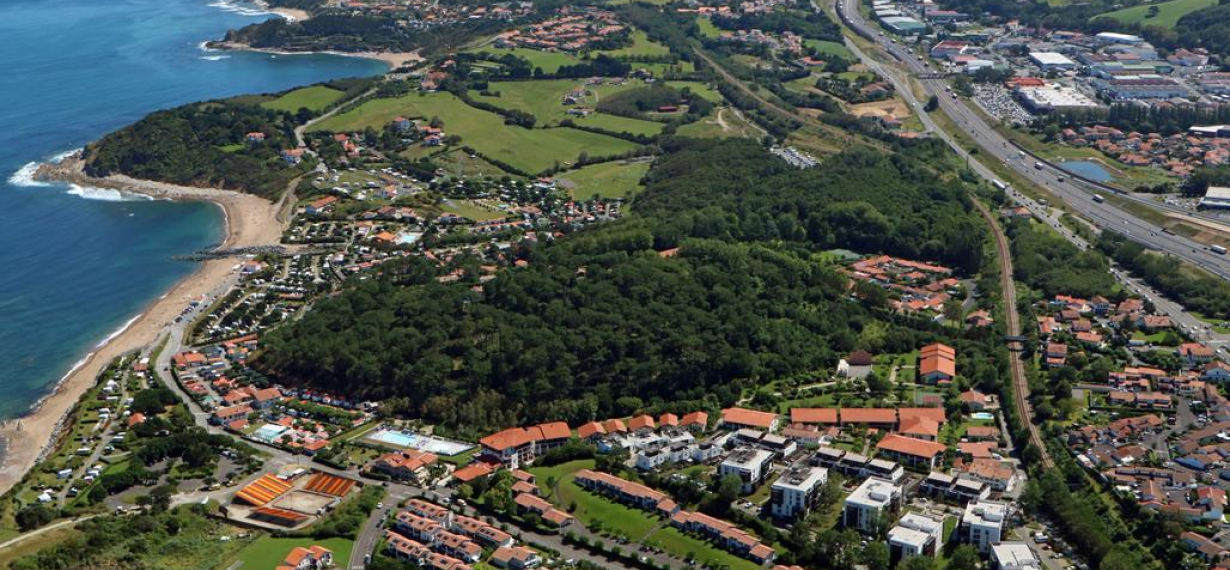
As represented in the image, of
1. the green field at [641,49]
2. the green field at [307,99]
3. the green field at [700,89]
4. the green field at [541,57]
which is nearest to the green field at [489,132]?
the green field at [307,99]

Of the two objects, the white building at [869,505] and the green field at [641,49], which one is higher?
the white building at [869,505]

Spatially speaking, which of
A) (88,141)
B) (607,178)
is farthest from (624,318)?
(88,141)

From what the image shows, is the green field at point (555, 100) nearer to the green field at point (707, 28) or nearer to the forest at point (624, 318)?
the green field at point (707, 28)

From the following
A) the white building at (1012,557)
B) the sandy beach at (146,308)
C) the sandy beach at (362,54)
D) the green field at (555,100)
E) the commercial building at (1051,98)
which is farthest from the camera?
the sandy beach at (362,54)

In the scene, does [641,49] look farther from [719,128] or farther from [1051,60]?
[1051,60]

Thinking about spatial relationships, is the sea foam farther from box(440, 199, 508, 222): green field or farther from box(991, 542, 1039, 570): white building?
box(991, 542, 1039, 570): white building

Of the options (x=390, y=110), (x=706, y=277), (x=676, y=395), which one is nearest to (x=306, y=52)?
(x=390, y=110)
